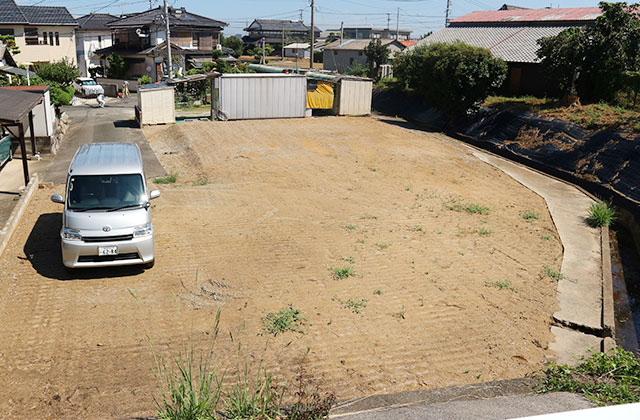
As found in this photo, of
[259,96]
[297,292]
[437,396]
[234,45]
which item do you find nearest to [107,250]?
[297,292]

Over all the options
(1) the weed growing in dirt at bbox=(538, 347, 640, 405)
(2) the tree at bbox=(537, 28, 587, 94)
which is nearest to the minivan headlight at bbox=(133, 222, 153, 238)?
(1) the weed growing in dirt at bbox=(538, 347, 640, 405)

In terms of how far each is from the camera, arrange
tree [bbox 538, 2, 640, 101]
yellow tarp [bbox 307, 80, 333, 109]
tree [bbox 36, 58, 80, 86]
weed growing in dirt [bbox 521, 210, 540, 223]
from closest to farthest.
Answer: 1. weed growing in dirt [bbox 521, 210, 540, 223]
2. tree [bbox 538, 2, 640, 101]
3. yellow tarp [bbox 307, 80, 333, 109]
4. tree [bbox 36, 58, 80, 86]

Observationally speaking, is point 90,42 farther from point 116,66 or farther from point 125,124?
point 125,124

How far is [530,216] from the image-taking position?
47.4 ft

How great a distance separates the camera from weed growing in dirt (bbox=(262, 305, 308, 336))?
827cm

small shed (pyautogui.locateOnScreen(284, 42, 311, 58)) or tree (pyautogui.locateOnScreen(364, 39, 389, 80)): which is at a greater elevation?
small shed (pyautogui.locateOnScreen(284, 42, 311, 58))

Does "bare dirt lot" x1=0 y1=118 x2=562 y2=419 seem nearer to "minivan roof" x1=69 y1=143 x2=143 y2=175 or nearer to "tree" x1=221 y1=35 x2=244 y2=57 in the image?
"minivan roof" x1=69 y1=143 x2=143 y2=175

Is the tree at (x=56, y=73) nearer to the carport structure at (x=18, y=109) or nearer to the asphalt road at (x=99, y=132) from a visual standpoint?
the asphalt road at (x=99, y=132)

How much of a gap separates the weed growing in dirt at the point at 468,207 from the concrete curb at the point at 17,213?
1107 cm

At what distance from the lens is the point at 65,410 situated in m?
6.24

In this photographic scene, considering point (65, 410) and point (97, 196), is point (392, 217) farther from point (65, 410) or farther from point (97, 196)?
point (65, 410)

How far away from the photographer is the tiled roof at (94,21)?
5252cm

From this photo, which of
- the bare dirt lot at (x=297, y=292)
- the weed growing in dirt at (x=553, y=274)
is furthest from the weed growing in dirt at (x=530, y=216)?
the weed growing in dirt at (x=553, y=274)

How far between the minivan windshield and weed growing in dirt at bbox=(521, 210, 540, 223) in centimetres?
1009
